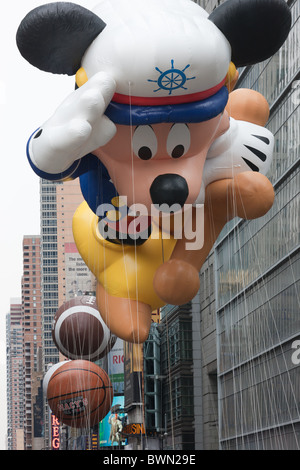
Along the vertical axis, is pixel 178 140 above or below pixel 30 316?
below

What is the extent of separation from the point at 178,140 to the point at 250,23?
152cm

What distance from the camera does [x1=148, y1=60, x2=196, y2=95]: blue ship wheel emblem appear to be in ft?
29.5

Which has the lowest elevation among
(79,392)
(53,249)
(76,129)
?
(79,392)

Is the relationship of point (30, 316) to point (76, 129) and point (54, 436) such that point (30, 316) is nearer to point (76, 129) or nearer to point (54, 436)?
point (54, 436)

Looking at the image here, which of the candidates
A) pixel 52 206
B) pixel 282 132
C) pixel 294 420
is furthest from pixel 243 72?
pixel 52 206

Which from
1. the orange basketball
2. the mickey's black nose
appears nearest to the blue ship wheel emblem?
the mickey's black nose

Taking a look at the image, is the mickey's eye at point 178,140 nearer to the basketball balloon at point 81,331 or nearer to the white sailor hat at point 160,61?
the white sailor hat at point 160,61

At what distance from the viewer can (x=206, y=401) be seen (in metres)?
40.5

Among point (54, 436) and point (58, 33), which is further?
point (54, 436)

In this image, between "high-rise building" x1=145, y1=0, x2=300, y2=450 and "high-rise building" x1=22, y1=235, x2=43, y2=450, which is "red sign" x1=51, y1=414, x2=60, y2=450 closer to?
"high-rise building" x1=22, y1=235, x2=43, y2=450

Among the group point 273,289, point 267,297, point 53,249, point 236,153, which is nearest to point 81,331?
point 236,153

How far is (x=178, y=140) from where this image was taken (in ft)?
30.9

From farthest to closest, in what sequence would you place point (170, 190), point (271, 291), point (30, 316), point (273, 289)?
point (30, 316) → point (271, 291) → point (273, 289) → point (170, 190)

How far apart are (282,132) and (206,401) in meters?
18.7
